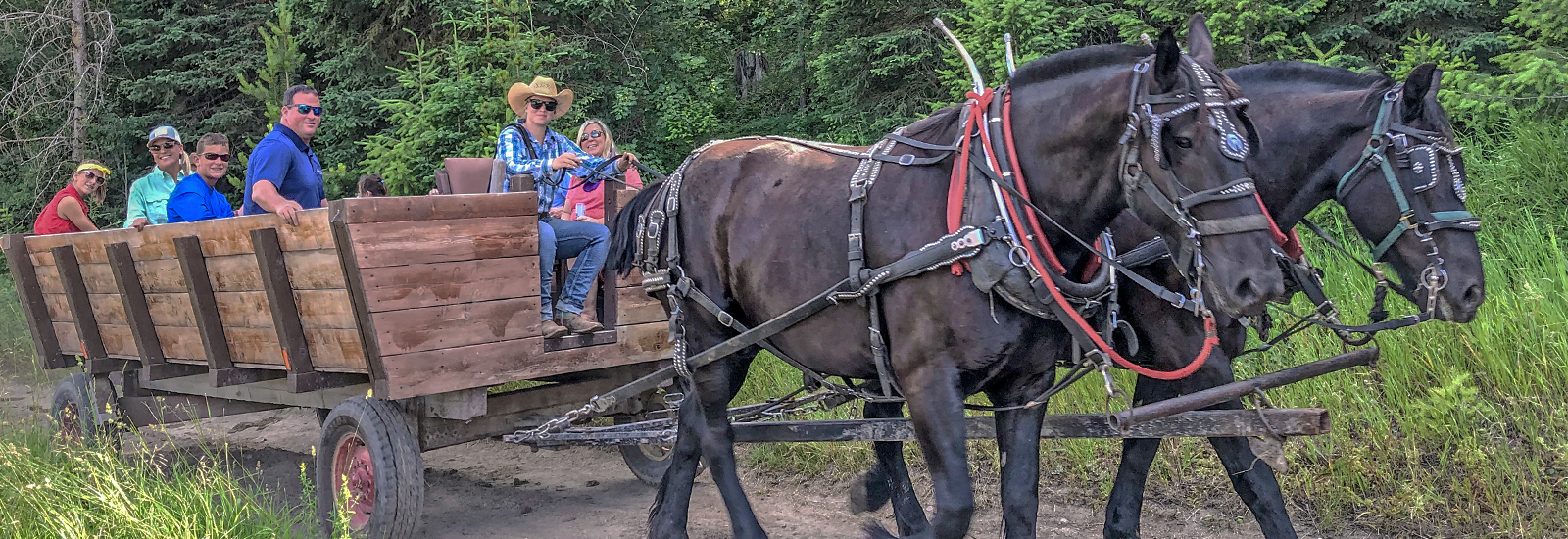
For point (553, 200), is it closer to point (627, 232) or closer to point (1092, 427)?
point (627, 232)

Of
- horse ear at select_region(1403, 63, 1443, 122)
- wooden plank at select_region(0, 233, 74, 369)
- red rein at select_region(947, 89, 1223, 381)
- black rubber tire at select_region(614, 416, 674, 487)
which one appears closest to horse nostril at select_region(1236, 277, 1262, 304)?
red rein at select_region(947, 89, 1223, 381)

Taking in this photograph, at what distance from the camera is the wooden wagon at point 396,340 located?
4230mm

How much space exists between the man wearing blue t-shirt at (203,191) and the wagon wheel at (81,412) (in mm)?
1141

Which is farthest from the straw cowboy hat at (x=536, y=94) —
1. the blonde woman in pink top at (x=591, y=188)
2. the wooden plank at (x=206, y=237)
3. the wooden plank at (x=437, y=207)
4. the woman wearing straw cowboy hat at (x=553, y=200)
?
the wooden plank at (x=206, y=237)

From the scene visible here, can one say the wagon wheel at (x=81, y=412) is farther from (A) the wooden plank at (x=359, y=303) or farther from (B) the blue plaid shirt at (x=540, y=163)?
(B) the blue plaid shirt at (x=540, y=163)

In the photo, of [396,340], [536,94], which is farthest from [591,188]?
[396,340]

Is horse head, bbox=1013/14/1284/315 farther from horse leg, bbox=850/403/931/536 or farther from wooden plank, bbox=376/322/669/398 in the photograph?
wooden plank, bbox=376/322/669/398

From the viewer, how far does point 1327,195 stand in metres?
3.69

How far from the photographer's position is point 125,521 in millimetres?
3615

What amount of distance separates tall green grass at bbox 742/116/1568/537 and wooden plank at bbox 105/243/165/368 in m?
4.35

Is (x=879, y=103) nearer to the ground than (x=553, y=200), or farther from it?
farther from it

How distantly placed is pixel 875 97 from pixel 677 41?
3314mm

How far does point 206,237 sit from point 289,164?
0.54 metres

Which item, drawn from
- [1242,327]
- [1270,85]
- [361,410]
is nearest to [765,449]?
[361,410]
